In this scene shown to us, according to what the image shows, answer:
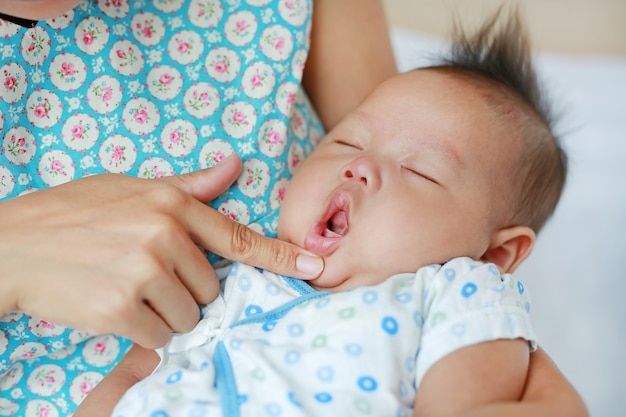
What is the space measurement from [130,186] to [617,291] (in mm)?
1433

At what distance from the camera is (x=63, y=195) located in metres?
1.17

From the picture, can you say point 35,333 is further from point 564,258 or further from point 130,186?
point 564,258

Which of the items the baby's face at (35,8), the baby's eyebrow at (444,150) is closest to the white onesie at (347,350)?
the baby's eyebrow at (444,150)

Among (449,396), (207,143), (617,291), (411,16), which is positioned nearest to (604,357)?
(617,291)

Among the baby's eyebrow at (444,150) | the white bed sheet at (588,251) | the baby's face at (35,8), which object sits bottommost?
the white bed sheet at (588,251)

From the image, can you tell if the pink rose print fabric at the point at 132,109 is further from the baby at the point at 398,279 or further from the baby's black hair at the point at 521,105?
the baby's black hair at the point at 521,105

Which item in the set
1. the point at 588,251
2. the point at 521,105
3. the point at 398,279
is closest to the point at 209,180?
the point at 398,279

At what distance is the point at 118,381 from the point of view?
125 centimetres

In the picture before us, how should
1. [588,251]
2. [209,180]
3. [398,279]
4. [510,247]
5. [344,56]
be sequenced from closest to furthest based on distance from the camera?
1. [398,279]
2. [209,180]
3. [510,247]
4. [344,56]
5. [588,251]

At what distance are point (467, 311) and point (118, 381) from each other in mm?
612

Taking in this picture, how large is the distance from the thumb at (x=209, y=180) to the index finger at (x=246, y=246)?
0.09 meters

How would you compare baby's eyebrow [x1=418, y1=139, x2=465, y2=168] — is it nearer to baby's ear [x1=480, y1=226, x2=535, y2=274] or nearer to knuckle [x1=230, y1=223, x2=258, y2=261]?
baby's ear [x1=480, y1=226, x2=535, y2=274]

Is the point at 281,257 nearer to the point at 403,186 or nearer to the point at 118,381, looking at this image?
the point at 403,186

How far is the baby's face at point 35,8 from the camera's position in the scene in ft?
3.90
